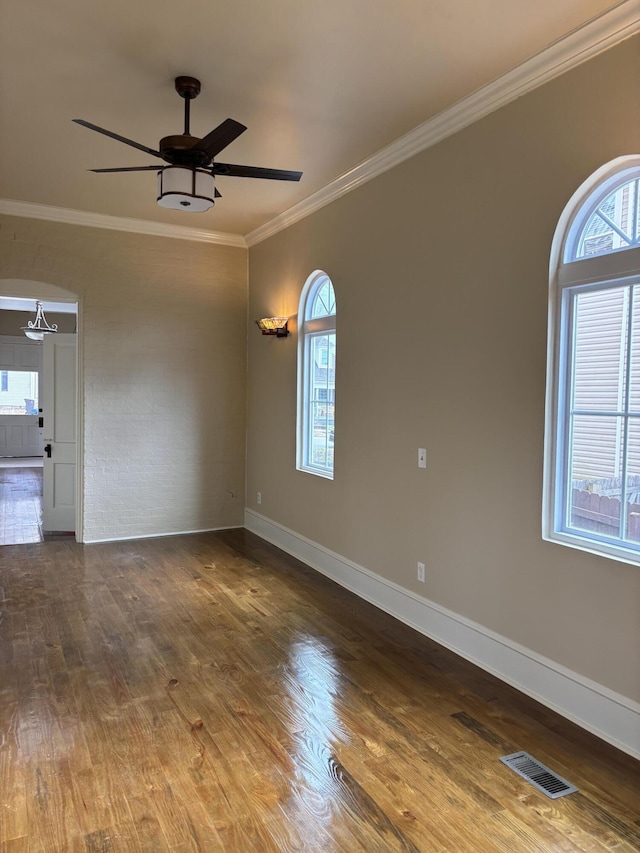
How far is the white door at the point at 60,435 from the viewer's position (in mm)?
6062

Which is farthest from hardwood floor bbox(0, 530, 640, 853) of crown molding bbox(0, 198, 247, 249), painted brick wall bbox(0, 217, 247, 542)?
crown molding bbox(0, 198, 247, 249)

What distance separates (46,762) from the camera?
2.38 metres


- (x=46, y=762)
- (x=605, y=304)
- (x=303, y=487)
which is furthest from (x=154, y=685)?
(x=605, y=304)

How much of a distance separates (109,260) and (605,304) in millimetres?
4553

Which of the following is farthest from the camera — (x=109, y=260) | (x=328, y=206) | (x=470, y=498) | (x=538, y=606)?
(x=109, y=260)

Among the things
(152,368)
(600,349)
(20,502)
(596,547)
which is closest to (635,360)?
(600,349)

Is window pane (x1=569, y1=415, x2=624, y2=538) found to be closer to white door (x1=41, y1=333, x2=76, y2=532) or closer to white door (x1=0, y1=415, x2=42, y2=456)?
white door (x1=41, y1=333, x2=76, y2=532)

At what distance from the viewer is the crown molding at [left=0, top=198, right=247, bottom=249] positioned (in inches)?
208

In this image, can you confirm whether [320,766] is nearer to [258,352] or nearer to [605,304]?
[605,304]

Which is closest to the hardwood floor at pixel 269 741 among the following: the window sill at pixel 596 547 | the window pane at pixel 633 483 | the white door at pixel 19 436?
the window sill at pixel 596 547

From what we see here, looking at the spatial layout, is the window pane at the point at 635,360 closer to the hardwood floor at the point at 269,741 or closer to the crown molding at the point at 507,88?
the crown molding at the point at 507,88

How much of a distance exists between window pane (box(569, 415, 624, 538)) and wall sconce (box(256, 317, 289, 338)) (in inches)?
124

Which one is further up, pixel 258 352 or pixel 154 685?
pixel 258 352

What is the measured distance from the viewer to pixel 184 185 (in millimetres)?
2932
